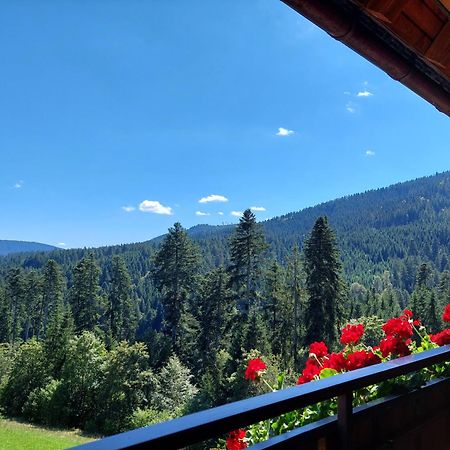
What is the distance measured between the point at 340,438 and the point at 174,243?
1213 inches

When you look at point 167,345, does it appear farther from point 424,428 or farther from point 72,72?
point 424,428

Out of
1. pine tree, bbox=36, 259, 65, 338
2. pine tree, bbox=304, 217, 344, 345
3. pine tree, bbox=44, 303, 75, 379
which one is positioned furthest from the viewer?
pine tree, bbox=36, 259, 65, 338

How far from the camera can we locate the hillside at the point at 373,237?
104188 mm

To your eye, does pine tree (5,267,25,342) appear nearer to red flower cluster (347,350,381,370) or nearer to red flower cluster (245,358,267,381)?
red flower cluster (245,358,267,381)

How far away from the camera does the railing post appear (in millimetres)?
1271

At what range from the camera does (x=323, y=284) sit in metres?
25.4

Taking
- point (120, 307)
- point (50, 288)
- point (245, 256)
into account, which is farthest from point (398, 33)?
point (50, 288)

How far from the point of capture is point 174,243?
104 ft

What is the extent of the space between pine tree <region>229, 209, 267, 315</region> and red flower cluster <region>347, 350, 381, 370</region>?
26407 mm

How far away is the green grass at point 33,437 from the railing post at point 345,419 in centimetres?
1617

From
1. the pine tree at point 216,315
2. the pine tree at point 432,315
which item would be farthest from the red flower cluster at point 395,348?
the pine tree at point 432,315

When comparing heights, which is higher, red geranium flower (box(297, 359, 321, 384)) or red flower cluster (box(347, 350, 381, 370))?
red flower cluster (box(347, 350, 381, 370))

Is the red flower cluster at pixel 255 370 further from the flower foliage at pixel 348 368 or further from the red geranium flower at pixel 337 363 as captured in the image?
the red geranium flower at pixel 337 363

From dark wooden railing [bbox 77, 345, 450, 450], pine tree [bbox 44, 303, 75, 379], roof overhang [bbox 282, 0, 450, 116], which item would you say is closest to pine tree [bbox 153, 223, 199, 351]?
pine tree [bbox 44, 303, 75, 379]
